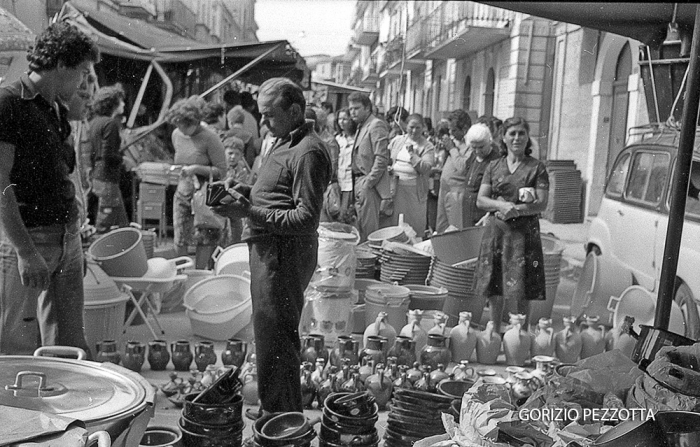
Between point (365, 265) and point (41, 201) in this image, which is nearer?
point (41, 201)

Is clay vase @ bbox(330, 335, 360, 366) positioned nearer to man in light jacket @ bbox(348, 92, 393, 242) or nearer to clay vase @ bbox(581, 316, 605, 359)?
clay vase @ bbox(581, 316, 605, 359)

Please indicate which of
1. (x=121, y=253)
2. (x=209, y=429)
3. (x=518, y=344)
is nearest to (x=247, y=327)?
(x=121, y=253)

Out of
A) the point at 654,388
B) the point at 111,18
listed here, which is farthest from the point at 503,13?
the point at 111,18

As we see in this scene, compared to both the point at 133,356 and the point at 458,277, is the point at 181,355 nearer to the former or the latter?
the point at 133,356

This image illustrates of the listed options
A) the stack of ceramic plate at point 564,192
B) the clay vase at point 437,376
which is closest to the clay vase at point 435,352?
the clay vase at point 437,376

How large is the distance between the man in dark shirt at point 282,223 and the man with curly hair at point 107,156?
10.5 feet

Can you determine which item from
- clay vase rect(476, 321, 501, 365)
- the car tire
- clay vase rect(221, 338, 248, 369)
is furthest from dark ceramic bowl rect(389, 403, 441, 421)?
clay vase rect(476, 321, 501, 365)

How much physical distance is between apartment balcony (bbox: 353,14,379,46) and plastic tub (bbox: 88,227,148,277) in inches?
94.5

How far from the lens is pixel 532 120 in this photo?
17.2ft

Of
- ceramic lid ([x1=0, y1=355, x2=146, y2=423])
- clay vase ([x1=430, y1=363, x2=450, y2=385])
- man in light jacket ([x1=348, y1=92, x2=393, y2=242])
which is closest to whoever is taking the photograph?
ceramic lid ([x1=0, y1=355, x2=146, y2=423])

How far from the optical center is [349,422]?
2.88 m

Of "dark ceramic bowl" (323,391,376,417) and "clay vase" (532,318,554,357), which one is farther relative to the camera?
"clay vase" (532,318,554,357)

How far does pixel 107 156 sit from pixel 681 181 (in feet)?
15.8

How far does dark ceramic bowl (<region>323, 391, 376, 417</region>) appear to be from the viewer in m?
2.89
